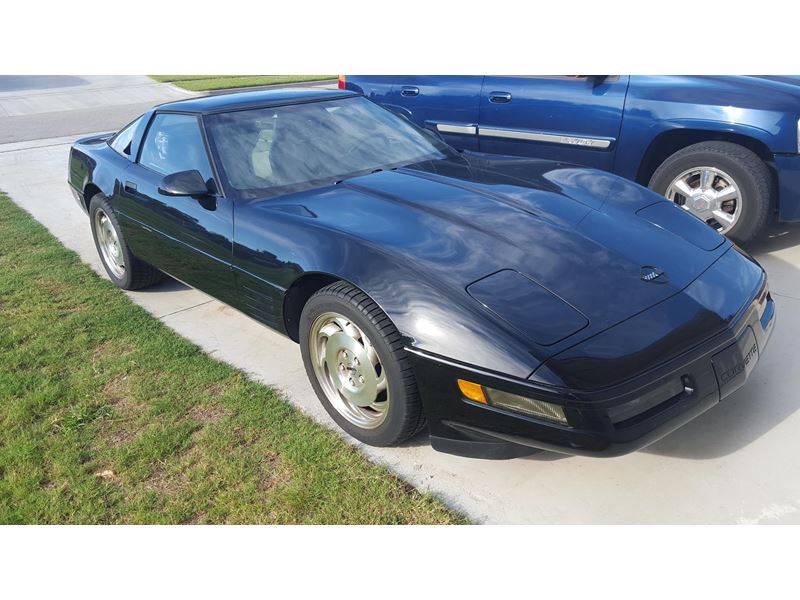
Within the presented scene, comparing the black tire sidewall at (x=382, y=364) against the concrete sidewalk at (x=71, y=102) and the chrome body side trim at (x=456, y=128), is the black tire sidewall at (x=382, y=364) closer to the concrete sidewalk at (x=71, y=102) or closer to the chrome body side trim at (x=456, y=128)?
the chrome body side trim at (x=456, y=128)

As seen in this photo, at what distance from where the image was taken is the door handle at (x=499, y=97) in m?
5.19

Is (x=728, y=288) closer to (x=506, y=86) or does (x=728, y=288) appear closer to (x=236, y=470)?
(x=236, y=470)

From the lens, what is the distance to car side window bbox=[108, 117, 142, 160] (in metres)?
4.28

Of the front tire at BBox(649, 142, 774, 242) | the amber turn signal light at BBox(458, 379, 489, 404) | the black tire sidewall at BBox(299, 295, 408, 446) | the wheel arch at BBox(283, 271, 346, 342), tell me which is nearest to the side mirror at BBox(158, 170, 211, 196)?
the wheel arch at BBox(283, 271, 346, 342)

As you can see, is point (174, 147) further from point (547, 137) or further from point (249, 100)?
point (547, 137)

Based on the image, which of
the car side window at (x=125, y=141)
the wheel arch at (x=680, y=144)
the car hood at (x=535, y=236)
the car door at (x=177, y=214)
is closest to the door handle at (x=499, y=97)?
the wheel arch at (x=680, y=144)

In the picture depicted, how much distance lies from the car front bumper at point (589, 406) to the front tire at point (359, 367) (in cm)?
11

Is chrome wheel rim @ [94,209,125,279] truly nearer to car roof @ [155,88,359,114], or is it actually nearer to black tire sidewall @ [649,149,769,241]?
car roof @ [155,88,359,114]

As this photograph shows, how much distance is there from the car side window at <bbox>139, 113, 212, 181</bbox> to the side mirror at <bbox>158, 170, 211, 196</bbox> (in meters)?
0.11

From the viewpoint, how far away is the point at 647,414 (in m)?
2.20

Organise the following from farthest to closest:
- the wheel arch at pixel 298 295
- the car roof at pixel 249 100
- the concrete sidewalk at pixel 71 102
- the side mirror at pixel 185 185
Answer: the concrete sidewalk at pixel 71 102, the car roof at pixel 249 100, the side mirror at pixel 185 185, the wheel arch at pixel 298 295

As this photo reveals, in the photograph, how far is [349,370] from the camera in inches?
109

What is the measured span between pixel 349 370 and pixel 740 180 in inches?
119

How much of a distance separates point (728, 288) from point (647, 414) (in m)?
0.76
